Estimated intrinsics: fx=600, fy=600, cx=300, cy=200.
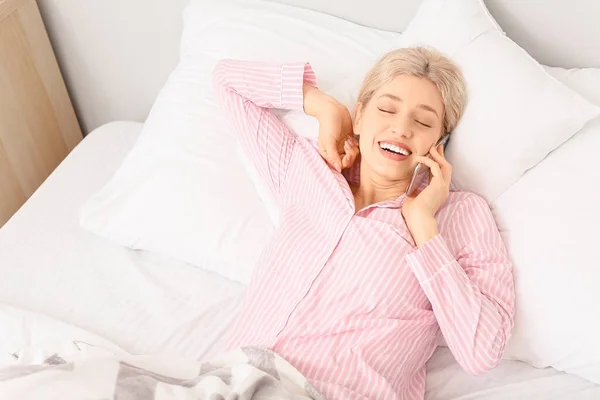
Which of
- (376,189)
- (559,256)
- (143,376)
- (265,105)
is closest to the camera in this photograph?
(143,376)

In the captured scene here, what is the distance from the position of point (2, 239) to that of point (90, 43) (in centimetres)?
66

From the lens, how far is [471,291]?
1.02m

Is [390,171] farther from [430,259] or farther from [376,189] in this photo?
[430,259]

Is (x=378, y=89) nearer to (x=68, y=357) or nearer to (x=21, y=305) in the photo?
(x=68, y=357)

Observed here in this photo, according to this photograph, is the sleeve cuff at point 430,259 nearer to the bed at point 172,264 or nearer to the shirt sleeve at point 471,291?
the shirt sleeve at point 471,291

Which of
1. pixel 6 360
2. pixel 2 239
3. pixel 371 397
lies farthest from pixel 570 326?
pixel 2 239

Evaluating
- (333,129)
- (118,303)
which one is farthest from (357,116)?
(118,303)

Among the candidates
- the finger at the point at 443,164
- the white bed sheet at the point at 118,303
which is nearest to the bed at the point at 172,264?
the white bed sheet at the point at 118,303

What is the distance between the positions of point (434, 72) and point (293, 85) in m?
0.30

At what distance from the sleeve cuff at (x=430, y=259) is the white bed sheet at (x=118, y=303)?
23 centimetres

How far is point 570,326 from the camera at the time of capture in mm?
1037

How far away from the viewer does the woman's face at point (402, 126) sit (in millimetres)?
1122

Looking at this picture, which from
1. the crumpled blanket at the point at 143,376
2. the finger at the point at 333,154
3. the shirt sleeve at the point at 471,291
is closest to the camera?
the crumpled blanket at the point at 143,376

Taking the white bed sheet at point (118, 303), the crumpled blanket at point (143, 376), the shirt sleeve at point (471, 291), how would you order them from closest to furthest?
the crumpled blanket at point (143, 376) → the shirt sleeve at point (471, 291) → the white bed sheet at point (118, 303)
